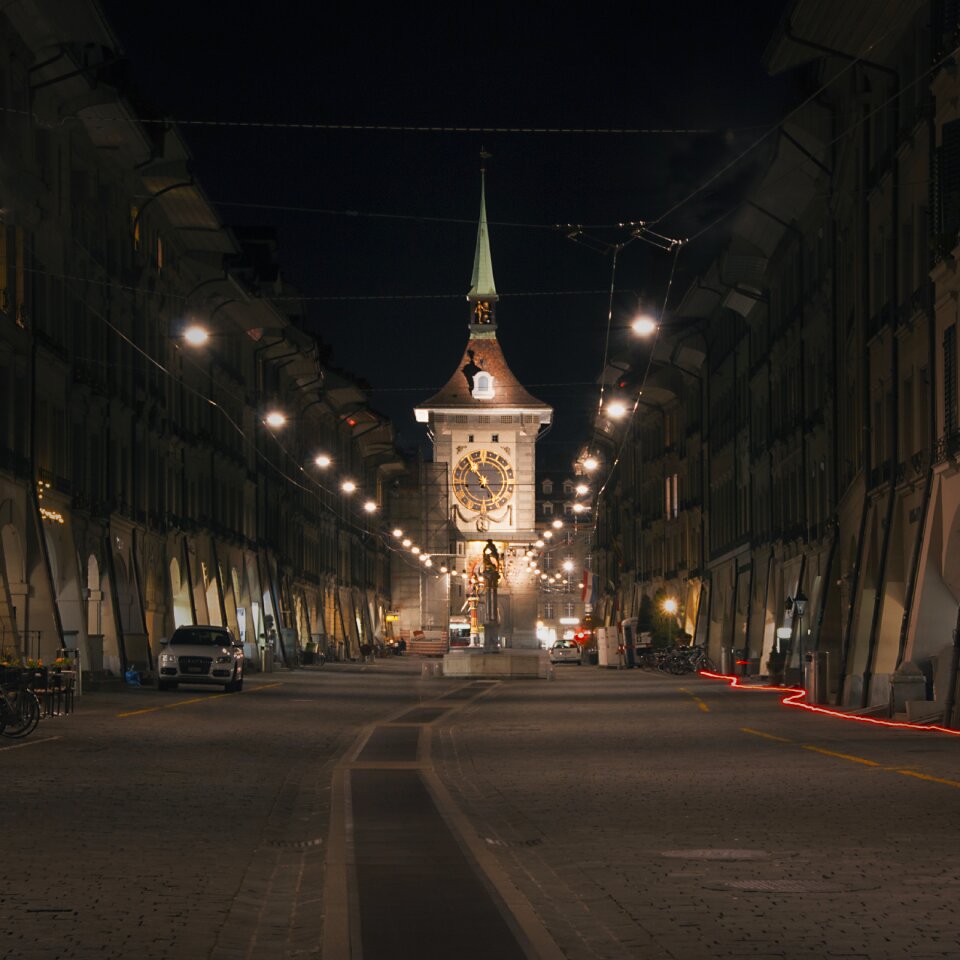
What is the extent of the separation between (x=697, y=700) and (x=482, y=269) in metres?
148

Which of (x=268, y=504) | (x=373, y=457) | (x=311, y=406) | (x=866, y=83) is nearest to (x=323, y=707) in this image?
(x=866, y=83)

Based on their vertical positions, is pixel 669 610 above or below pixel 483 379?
below

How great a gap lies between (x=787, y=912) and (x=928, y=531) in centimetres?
2450

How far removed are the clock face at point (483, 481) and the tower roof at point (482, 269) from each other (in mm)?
20046

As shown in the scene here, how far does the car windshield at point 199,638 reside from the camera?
5022 centimetres

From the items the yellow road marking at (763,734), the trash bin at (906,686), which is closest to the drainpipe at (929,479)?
the trash bin at (906,686)

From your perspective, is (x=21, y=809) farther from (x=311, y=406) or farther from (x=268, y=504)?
(x=311, y=406)

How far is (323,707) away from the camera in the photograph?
41750 mm

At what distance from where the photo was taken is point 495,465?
174 meters

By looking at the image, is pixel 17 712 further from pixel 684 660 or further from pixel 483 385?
pixel 483 385

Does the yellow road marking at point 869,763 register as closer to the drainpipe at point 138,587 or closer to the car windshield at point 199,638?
the car windshield at point 199,638

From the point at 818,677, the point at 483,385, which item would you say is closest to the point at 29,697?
the point at 818,677

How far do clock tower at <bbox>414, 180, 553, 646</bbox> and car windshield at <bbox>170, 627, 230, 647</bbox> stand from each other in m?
117

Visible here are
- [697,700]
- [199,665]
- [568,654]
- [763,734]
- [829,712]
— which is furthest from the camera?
[568,654]
